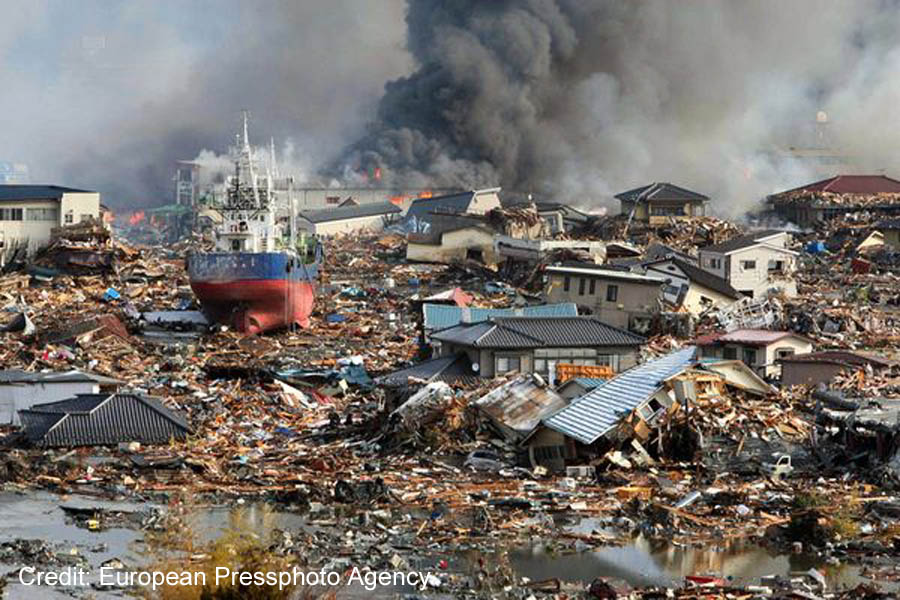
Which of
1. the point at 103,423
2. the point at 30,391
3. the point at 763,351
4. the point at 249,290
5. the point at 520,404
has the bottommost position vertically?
the point at 103,423

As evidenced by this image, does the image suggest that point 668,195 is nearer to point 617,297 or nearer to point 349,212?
point 349,212

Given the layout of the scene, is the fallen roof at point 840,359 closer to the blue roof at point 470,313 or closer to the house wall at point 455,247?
the blue roof at point 470,313

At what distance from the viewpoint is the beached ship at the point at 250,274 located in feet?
114

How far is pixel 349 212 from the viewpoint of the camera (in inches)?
2366

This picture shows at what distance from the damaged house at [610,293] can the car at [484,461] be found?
12.5 metres

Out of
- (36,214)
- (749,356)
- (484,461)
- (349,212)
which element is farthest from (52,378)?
(349,212)

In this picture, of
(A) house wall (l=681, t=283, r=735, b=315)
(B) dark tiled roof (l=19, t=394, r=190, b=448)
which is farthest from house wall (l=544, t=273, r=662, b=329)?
(B) dark tiled roof (l=19, t=394, r=190, b=448)

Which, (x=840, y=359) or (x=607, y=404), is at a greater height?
(x=840, y=359)

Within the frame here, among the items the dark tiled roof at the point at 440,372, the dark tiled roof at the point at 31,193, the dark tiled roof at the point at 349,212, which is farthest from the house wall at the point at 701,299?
the dark tiled roof at the point at 349,212

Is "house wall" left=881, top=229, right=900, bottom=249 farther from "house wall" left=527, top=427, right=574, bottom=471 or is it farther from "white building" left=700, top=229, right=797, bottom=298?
"house wall" left=527, top=427, right=574, bottom=471

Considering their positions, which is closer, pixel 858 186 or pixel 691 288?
pixel 691 288

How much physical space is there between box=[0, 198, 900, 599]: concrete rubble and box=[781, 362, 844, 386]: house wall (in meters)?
0.32

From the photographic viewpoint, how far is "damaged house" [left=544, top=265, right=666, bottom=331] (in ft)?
106

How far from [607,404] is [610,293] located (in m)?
13.3
